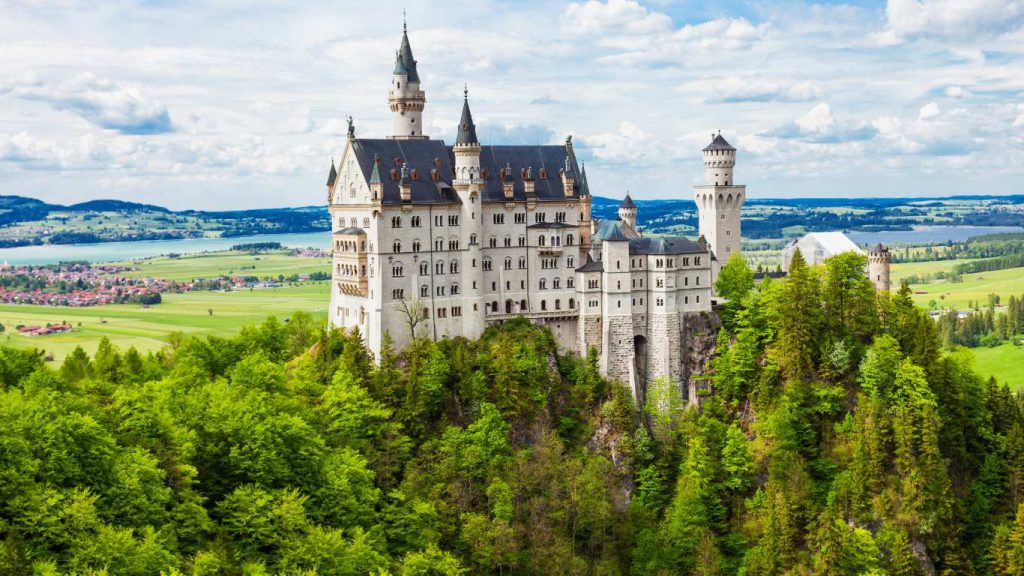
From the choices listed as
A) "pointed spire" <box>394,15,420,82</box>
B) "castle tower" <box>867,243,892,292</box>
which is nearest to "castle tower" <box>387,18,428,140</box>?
"pointed spire" <box>394,15,420,82</box>

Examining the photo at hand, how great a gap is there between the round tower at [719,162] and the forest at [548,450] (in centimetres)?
1350

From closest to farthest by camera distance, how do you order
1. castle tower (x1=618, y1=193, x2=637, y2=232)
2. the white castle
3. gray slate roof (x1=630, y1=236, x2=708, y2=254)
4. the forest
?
the forest, the white castle, gray slate roof (x1=630, y1=236, x2=708, y2=254), castle tower (x1=618, y1=193, x2=637, y2=232)

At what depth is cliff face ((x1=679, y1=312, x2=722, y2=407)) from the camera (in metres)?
106

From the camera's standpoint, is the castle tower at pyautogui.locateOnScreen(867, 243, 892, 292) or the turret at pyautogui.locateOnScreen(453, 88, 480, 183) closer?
the turret at pyautogui.locateOnScreen(453, 88, 480, 183)

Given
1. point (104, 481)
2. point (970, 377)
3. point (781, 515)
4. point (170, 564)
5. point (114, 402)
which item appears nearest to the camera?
point (170, 564)

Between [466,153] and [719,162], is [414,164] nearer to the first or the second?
[466,153]

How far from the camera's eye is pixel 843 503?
91188mm

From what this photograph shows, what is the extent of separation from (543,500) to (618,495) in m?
10.3

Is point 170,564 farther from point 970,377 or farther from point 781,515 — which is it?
point 970,377

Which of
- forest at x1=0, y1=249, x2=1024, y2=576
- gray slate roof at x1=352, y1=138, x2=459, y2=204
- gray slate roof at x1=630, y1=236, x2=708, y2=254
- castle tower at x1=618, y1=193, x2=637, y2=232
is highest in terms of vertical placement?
gray slate roof at x1=352, y1=138, x2=459, y2=204

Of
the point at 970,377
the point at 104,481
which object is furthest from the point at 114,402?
the point at 970,377

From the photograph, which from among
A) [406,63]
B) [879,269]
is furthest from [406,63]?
[879,269]

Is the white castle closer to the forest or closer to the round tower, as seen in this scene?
the forest

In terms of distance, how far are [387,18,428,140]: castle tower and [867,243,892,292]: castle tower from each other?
52.3 metres
